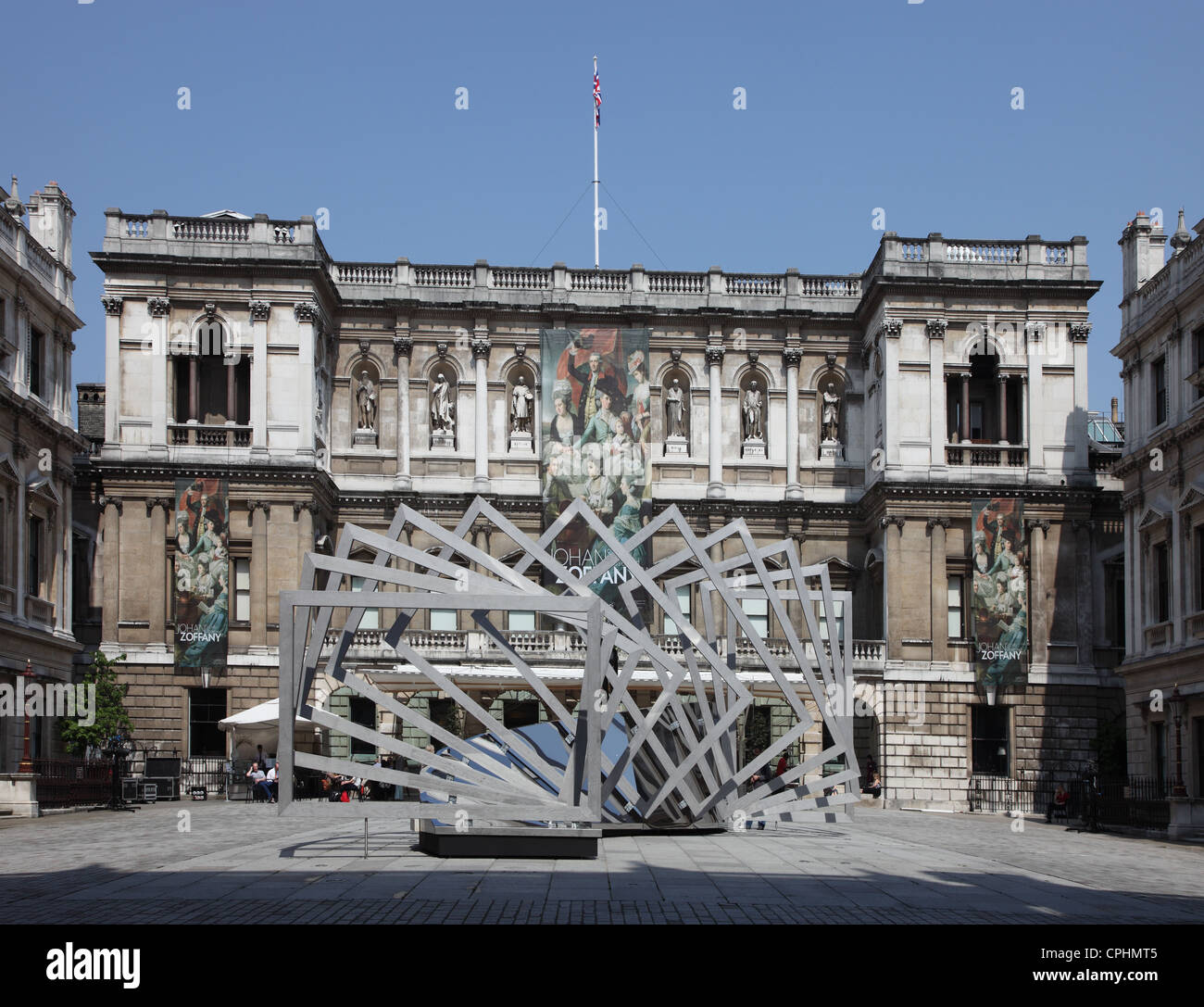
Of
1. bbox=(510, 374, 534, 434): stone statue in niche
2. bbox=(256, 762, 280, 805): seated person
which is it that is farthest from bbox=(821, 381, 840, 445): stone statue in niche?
bbox=(256, 762, 280, 805): seated person

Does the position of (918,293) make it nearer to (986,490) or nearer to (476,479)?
(986,490)

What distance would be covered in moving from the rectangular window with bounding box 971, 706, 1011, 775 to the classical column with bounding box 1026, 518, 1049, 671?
2201 mm

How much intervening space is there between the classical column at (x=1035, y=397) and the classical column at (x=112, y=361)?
104 feet

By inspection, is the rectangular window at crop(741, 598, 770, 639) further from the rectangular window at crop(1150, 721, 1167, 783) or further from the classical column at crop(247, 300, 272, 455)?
the classical column at crop(247, 300, 272, 455)

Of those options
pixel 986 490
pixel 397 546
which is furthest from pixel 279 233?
pixel 397 546

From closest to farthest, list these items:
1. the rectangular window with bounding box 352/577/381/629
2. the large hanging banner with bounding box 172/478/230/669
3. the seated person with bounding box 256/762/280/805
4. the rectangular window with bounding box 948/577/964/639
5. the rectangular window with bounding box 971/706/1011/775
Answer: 1. the seated person with bounding box 256/762/280/805
2. the large hanging banner with bounding box 172/478/230/669
3. the rectangular window with bounding box 971/706/1011/775
4. the rectangular window with bounding box 948/577/964/639
5. the rectangular window with bounding box 352/577/381/629

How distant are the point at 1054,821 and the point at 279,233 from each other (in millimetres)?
31635

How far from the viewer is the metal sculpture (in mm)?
20844

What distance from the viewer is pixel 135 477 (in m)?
49.2

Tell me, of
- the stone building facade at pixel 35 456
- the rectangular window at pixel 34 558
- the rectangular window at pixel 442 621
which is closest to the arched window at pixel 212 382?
the stone building facade at pixel 35 456

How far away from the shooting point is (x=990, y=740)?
164 ft

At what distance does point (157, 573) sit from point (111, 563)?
5.08ft

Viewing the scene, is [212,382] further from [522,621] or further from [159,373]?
[522,621]

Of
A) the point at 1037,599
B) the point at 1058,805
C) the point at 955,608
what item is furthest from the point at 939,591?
the point at 1058,805
